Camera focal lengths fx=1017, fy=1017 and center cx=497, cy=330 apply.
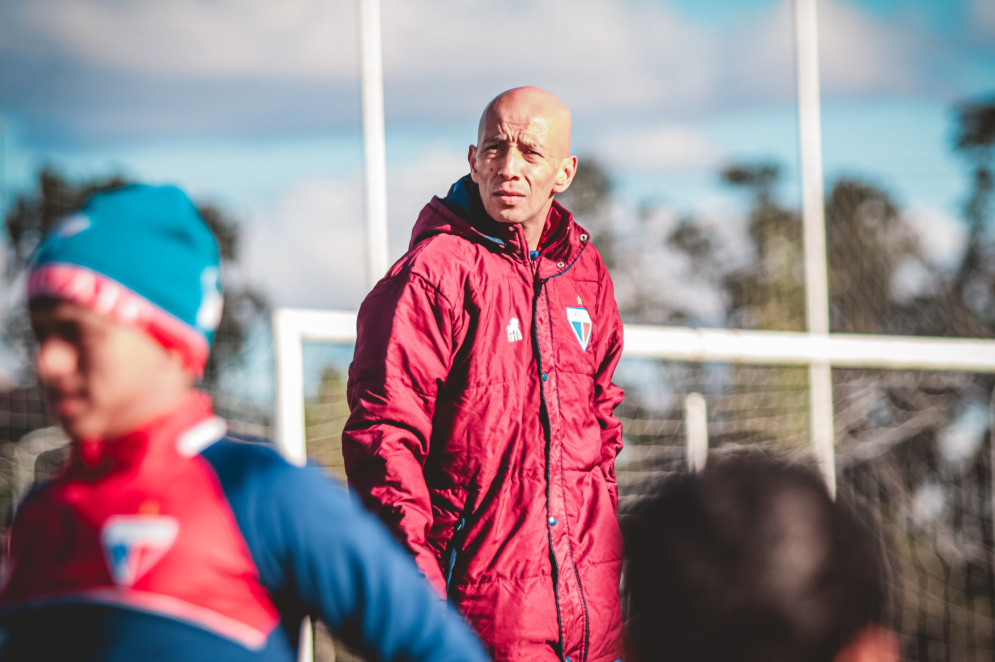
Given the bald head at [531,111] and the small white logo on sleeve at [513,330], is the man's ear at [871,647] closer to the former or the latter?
the small white logo on sleeve at [513,330]

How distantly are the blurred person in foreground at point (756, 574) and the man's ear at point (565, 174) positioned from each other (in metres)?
2.05

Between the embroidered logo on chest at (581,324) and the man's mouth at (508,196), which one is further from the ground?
the man's mouth at (508,196)

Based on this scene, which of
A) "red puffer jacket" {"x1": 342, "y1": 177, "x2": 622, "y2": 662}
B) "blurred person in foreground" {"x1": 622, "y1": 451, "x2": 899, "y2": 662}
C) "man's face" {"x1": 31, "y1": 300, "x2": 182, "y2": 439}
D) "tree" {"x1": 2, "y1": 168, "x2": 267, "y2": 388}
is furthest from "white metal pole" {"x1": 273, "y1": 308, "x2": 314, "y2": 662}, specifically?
"tree" {"x1": 2, "y1": 168, "x2": 267, "y2": 388}

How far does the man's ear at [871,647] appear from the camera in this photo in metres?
0.92

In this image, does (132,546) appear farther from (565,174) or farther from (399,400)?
(565,174)

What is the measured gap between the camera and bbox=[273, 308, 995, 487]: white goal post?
13.5 ft

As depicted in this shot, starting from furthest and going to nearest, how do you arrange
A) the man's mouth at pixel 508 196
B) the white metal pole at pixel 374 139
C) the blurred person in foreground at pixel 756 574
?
1. the white metal pole at pixel 374 139
2. the man's mouth at pixel 508 196
3. the blurred person in foreground at pixel 756 574

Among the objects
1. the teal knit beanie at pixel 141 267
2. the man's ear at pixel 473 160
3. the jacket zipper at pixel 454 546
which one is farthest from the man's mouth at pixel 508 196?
the teal knit beanie at pixel 141 267

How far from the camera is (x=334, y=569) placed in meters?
1.26

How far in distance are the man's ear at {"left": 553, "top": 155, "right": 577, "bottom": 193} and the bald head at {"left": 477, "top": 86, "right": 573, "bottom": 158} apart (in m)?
0.04

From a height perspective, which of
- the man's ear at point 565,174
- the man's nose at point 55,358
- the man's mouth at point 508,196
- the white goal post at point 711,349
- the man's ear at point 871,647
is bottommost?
the man's ear at point 871,647

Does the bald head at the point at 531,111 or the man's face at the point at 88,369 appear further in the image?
the bald head at the point at 531,111

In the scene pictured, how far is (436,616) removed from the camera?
131 cm

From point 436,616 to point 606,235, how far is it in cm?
863
